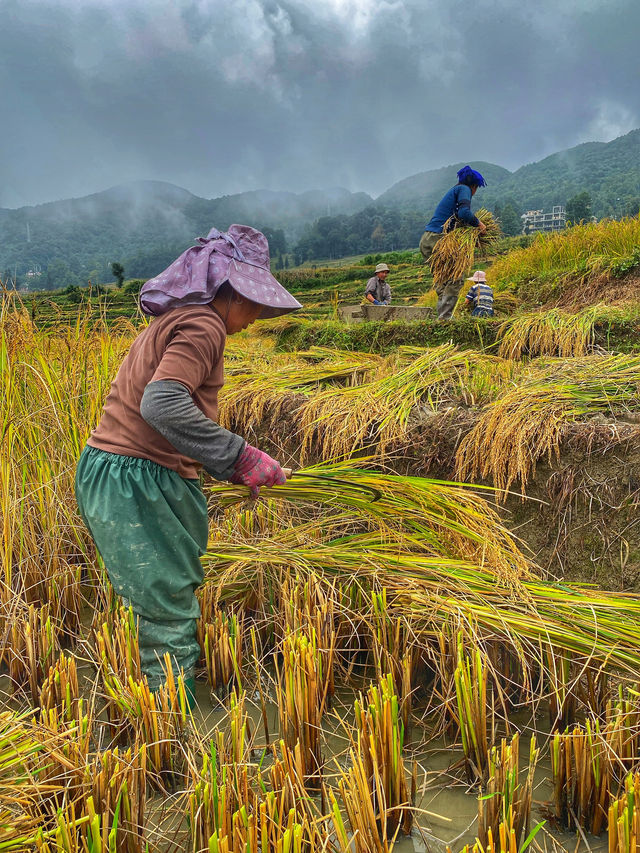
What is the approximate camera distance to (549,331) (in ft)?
14.9

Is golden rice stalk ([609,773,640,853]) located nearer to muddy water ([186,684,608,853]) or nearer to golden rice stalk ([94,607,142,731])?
muddy water ([186,684,608,853])

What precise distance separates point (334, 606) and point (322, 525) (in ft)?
2.03

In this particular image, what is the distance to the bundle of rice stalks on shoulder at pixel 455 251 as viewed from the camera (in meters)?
6.07

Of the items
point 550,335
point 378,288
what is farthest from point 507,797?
point 378,288

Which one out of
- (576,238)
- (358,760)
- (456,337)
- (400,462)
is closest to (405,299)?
(576,238)

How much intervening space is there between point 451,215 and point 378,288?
8.21ft

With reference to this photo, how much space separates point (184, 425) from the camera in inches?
63.0

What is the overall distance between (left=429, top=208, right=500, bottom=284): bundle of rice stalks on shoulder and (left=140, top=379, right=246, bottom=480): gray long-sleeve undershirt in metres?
5.08

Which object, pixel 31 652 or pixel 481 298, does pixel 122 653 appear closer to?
pixel 31 652

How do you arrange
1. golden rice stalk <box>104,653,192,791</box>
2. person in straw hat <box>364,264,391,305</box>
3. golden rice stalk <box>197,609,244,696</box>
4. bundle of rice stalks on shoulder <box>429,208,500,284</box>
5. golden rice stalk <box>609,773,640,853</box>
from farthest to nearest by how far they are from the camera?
person in straw hat <box>364,264,391,305</box> < bundle of rice stalks on shoulder <box>429,208,500,284</box> < golden rice stalk <box>197,609,244,696</box> < golden rice stalk <box>104,653,192,791</box> < golden rice stalk <box>609,773,640,853</box>

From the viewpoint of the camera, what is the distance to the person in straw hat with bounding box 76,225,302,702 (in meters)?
1.67

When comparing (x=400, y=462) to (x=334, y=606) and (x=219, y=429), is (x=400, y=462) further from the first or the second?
(x=219, y=429)

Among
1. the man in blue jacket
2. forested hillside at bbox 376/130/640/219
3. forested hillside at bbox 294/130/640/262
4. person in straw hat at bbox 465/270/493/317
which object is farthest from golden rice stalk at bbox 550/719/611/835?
forested hillside at bbox 376/130/640/219

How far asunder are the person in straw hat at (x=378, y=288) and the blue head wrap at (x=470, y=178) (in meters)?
2.21
